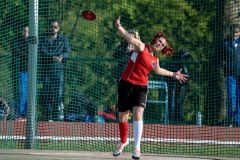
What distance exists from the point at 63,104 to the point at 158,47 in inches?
125

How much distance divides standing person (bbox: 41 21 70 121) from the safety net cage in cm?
2

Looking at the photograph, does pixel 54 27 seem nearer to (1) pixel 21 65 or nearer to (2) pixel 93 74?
(1) pixel 21 65

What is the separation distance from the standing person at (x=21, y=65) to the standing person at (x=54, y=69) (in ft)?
1.06

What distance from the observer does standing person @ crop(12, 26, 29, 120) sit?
14469 millimetres

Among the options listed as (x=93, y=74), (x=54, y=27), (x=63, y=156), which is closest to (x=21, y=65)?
(x=54, y=27)

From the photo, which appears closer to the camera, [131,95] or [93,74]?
[131,95]

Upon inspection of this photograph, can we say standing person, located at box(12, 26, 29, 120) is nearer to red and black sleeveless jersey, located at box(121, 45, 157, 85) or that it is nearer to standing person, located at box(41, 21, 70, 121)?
standing person, located at box(41, 21, 70, 121)

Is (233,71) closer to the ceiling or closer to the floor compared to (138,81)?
closer to the ceiling

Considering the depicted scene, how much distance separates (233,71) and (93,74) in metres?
2.44

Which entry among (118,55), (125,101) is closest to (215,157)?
(125,101)

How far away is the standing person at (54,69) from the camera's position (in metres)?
14.5

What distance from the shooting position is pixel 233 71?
48.3 ft

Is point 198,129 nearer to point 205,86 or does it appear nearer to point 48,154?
point 205,86

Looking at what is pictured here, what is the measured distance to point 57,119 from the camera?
14656 mm
